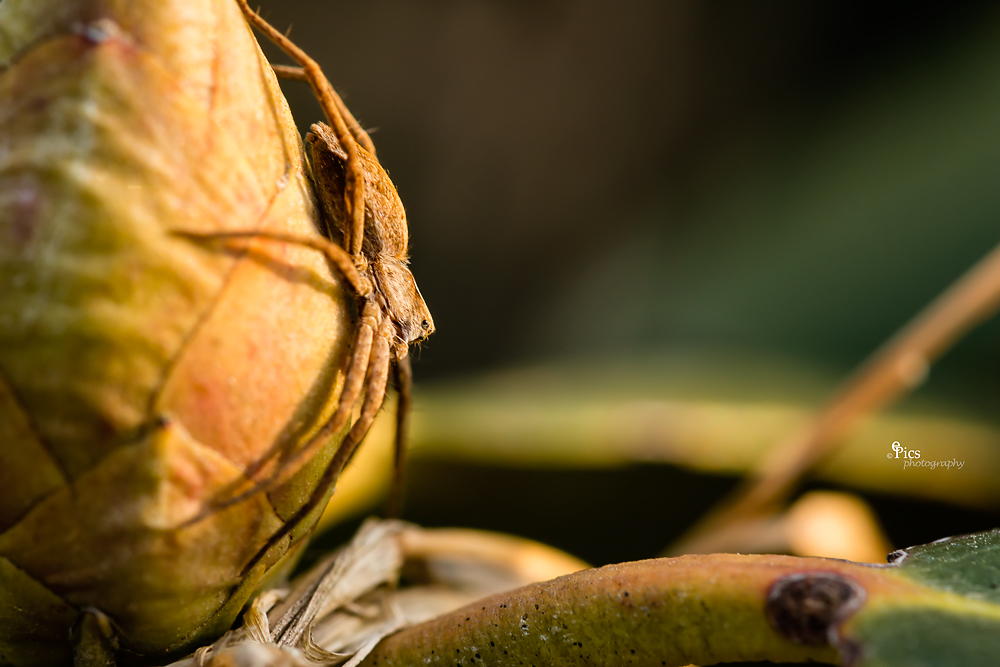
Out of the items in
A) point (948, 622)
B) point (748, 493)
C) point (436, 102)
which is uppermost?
point (948, 622)

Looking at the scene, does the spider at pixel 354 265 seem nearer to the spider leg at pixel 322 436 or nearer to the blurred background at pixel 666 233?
the spider leg at pixel 322 436

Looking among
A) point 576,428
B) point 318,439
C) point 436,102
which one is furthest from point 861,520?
point 436,102

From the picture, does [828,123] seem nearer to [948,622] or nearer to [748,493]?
[748,493]

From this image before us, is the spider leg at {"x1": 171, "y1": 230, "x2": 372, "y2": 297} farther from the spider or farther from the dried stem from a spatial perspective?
the dried stem

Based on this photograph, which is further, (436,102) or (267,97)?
(436,102)

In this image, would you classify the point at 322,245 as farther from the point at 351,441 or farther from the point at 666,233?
the point at 666,233

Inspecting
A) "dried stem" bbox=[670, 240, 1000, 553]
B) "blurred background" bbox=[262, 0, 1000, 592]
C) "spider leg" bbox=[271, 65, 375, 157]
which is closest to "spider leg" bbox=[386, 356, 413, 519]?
"spider leg" bbox=[271, 65, 375, 157]
